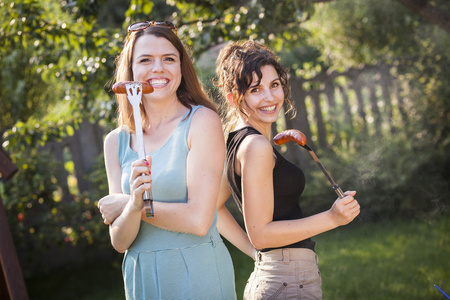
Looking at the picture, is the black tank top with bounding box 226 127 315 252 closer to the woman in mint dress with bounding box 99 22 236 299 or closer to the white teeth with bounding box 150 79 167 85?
the woman in mint dress with bounding box 99 22 236 299

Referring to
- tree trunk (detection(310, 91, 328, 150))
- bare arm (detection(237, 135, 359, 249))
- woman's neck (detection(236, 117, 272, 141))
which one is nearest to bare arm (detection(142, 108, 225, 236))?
bare arm (detection(237, 135, 359, 249))

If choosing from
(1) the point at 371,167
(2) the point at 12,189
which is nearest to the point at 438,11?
(1) the point at 371,167

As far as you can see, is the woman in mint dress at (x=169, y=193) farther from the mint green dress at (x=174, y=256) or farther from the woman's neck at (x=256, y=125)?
the woman's neck at (x=256, y=125)

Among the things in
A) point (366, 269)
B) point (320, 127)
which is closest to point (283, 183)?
point (366, 269)

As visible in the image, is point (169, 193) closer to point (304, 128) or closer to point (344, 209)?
point (344, 209)

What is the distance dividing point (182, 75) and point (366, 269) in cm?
273

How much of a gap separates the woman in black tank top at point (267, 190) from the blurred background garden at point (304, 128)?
74 centimetres

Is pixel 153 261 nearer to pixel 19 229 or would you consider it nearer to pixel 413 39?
pixel 19 229

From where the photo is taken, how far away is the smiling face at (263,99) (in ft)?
6.59

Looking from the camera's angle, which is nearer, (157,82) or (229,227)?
(157,82)

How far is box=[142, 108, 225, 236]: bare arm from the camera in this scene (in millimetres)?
1727

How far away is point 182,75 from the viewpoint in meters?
2.02

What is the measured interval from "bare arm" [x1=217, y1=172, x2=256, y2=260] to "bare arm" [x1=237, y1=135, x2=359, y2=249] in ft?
0.94

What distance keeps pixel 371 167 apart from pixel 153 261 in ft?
12.5
